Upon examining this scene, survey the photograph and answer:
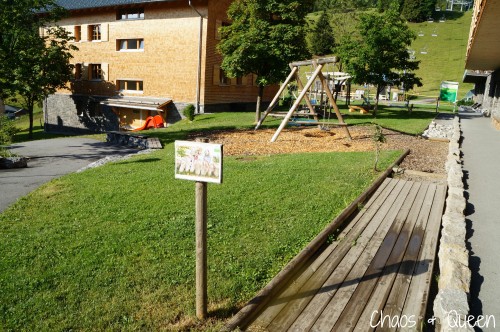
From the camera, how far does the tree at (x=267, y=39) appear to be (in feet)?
64.0

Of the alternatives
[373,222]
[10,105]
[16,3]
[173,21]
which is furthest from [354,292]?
[10,105]

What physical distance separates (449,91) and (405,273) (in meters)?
31.5

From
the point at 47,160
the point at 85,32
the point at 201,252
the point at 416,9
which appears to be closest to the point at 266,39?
the point at 47,160

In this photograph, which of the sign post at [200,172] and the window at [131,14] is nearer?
the sign post at [200,172]

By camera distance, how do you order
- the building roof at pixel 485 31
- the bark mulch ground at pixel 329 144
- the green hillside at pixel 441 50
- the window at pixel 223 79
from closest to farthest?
the building roof at pixel 485 31 < the bark mulch ground at pixel 329 144 < the window at pixel 223 79 < the green hillside at pixel 441 50

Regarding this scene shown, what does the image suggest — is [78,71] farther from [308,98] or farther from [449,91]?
[449,91]

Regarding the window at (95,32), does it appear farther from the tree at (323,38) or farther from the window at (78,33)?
the tree at (323,38)

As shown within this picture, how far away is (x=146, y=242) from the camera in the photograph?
18.4 feet

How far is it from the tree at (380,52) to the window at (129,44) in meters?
15.0

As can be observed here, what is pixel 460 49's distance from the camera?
92.3m

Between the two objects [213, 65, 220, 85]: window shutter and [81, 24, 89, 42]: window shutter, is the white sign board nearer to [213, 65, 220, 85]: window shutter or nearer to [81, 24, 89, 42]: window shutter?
[213, 65, 220, 85]: window shutter

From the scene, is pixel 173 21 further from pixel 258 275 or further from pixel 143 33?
pixel 258 275

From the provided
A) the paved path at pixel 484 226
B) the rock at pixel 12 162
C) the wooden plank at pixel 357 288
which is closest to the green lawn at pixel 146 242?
the wooden plank at pixel 357 288

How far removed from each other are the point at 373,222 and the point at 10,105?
63.3 meters
